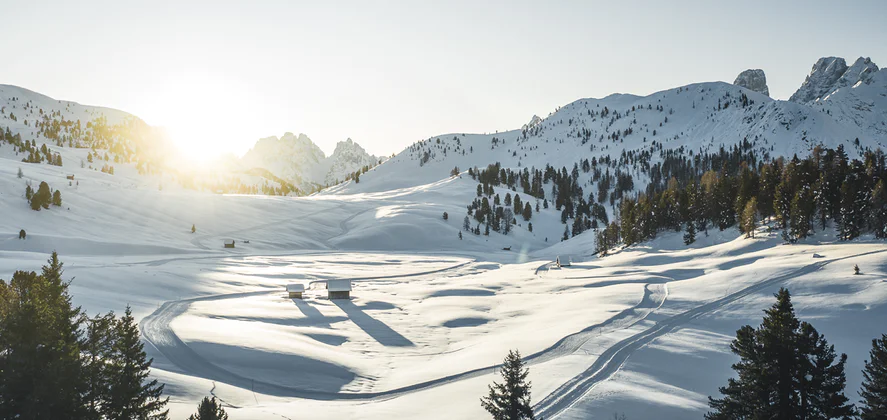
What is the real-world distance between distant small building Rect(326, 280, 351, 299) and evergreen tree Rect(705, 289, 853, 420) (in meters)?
45.3

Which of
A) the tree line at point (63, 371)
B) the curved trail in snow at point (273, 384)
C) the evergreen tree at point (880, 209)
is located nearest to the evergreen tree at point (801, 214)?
the evergreen tree at point (880, 209)

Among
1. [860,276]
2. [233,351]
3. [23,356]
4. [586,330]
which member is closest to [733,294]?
[860,276]

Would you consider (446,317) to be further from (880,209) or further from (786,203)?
(880,209)

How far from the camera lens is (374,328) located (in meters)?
45.0

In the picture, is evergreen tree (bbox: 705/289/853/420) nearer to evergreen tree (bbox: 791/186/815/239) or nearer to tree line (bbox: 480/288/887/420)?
tree line (bbox: 480/288/887/420)

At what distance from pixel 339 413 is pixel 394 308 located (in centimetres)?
3079

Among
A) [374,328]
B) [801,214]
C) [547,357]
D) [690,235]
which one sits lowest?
[374,328]

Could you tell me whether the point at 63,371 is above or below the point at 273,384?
above

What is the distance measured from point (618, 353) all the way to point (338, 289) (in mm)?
36152

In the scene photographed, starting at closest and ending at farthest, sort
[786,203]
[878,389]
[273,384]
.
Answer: [878,389] < [273,384] < [786,203]

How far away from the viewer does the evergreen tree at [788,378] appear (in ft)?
60.5

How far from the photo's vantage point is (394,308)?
5466 centimetres

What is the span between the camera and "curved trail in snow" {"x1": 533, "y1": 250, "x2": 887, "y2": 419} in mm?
23078

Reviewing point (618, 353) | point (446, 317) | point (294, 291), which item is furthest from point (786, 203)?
point (294, 291)
